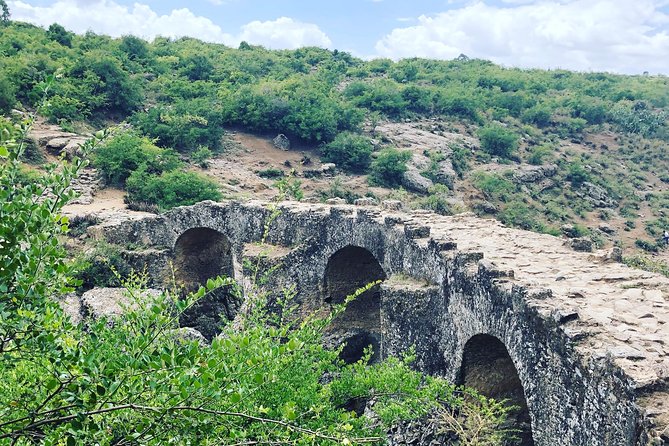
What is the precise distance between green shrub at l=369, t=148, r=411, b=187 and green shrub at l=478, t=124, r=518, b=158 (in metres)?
8.02

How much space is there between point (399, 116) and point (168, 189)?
1938 cm

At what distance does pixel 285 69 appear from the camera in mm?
40500

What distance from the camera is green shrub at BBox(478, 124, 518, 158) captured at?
3338cm

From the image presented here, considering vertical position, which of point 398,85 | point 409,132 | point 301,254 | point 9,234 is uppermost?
point 398,85

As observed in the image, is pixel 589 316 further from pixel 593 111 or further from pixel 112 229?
pixel 593 111

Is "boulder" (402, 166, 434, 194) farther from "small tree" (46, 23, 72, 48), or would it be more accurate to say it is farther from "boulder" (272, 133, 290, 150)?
"small tree" (46, 23, 72, 48)

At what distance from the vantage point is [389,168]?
27344 mm

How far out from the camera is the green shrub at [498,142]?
33375 mm

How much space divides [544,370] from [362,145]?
23.4 metres

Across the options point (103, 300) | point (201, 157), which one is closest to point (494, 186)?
point (201, 157)

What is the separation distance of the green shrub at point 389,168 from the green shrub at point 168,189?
8.85 m

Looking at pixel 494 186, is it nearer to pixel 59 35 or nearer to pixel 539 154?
pixel 539 154

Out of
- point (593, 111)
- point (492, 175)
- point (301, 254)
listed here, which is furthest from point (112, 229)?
point (593, 111)

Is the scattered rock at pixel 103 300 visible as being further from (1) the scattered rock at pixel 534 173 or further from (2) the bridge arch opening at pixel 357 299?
(1) the scattered rock at pixel 534 173
